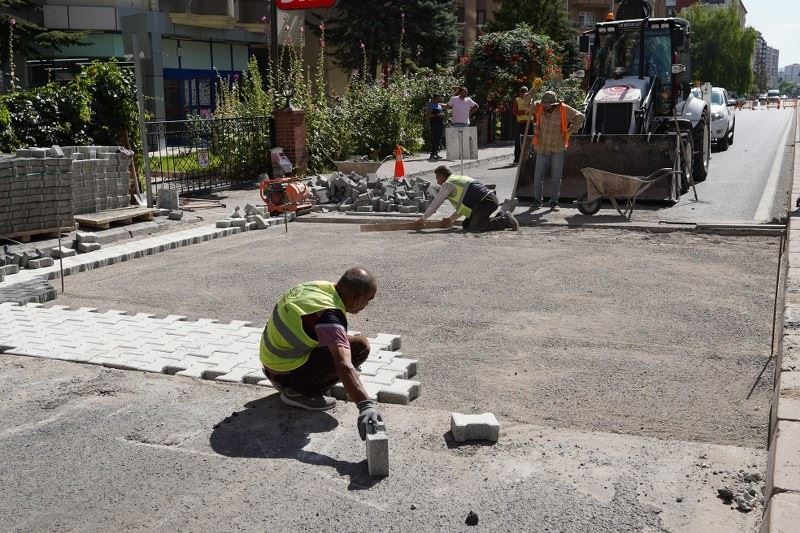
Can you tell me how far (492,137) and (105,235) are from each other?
24.7 meters

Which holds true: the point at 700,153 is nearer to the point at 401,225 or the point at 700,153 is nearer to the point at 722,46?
the point at 401,225

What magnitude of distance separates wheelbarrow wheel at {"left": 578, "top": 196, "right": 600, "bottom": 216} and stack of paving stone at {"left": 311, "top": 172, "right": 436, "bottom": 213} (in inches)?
97.4

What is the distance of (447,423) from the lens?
5215 millimetres

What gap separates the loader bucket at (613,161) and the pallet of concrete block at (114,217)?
5.88 m

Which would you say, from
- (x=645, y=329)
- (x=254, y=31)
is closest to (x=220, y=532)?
(x=645, y=329)

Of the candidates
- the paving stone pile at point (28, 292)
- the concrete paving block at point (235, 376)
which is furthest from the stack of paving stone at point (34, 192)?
the concrete paving block at point (235, 376)

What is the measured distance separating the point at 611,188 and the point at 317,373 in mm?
8753

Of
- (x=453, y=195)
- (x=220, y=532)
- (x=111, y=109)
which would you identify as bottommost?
(x=220, y=532)

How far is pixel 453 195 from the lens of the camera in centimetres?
1216

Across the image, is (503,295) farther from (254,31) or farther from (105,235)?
(254,31)

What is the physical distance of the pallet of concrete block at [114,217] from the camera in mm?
12445

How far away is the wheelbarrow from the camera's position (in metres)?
12.9

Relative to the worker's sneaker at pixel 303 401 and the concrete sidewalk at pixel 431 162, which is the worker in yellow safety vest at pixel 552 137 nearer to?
the concrete sidewalk at pixel 431 162

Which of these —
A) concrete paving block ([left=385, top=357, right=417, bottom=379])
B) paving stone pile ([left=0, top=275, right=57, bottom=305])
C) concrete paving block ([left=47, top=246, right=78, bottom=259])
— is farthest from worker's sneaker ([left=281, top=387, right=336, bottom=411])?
concrete paving block ([left=47, top=246, right=78, bottom=259])
